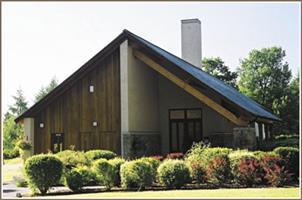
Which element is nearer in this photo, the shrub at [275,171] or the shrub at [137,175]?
the shrub at [275,171]

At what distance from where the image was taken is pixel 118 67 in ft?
68.6

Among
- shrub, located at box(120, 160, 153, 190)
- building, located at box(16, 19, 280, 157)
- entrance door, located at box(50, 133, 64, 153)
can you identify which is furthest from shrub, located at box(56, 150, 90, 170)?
entrance door, located at box(50, 133, 64, 153)

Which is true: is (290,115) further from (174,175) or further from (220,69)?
(174,175)

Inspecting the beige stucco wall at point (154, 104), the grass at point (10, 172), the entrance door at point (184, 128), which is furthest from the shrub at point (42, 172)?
the entrance door at point (184, 128)

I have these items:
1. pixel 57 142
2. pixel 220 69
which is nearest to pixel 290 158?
pixel 57 142

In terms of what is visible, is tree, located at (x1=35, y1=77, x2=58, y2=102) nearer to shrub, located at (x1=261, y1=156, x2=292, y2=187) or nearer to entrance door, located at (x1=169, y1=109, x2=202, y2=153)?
entrance door, located at (x1=169, y1=109, x2=202, y2=153)

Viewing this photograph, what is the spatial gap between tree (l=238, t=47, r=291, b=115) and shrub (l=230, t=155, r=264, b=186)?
36090mm

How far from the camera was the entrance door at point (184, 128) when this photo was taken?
22531 millimetres

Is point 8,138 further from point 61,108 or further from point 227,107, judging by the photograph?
point 227,107

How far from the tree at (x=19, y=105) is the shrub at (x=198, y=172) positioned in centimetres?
6517

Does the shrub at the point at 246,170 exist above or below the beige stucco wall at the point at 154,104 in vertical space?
below

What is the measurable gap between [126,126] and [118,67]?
287 cm

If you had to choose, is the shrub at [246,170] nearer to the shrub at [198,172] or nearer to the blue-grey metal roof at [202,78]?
the shrub at [198,172]

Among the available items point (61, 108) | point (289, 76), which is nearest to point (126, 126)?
point (61, 108)
